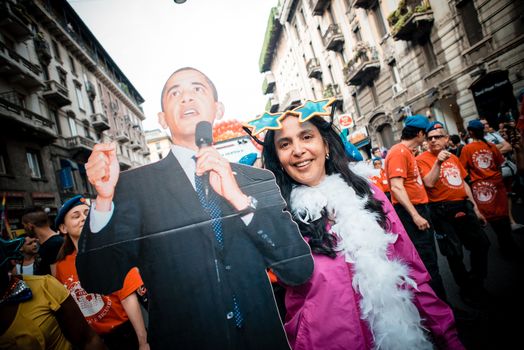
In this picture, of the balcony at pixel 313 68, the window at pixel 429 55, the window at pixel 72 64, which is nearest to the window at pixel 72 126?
the window at pixel 72 64

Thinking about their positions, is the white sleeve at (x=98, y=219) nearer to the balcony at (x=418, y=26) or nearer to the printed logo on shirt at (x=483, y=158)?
the printed logo on shirt at (x=483, y=158)

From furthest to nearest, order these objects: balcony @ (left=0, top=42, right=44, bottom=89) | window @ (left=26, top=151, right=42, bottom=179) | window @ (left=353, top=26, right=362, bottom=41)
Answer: window @ (left=353, top=26, right=362, bottom=41), window @ (left=26, top=151, right=42, bottom=179), balcony @ (left=0, top=42, right=44, bottom=89)

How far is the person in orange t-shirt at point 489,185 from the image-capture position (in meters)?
3.06

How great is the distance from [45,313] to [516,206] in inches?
294

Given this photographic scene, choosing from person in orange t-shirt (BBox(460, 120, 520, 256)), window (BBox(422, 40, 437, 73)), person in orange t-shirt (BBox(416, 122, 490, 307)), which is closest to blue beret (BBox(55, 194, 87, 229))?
person in orange t-shirt (BBox(416, 122, 490, 307))

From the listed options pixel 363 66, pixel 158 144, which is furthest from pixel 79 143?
pixel 363 66

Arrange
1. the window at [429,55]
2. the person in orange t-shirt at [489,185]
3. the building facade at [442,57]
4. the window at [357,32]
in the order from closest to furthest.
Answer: the person in orange t-shirt at [489,185], the building facade at [442,57], the window at [429,55], the window at [357,32]

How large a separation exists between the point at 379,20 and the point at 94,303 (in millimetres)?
7526

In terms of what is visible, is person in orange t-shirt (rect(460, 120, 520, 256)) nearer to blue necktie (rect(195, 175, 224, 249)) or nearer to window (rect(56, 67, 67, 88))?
blue necktie (rect(195, 175, 224, 249))

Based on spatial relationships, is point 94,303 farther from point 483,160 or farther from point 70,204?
point 483,160

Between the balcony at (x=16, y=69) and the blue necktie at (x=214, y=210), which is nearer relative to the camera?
the balcony at (x=16, y=69)

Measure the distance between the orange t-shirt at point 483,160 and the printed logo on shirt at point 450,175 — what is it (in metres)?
0.63

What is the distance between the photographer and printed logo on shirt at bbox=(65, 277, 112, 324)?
130 cm

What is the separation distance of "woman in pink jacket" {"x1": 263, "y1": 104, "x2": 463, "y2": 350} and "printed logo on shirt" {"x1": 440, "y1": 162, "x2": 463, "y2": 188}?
1808 mm
